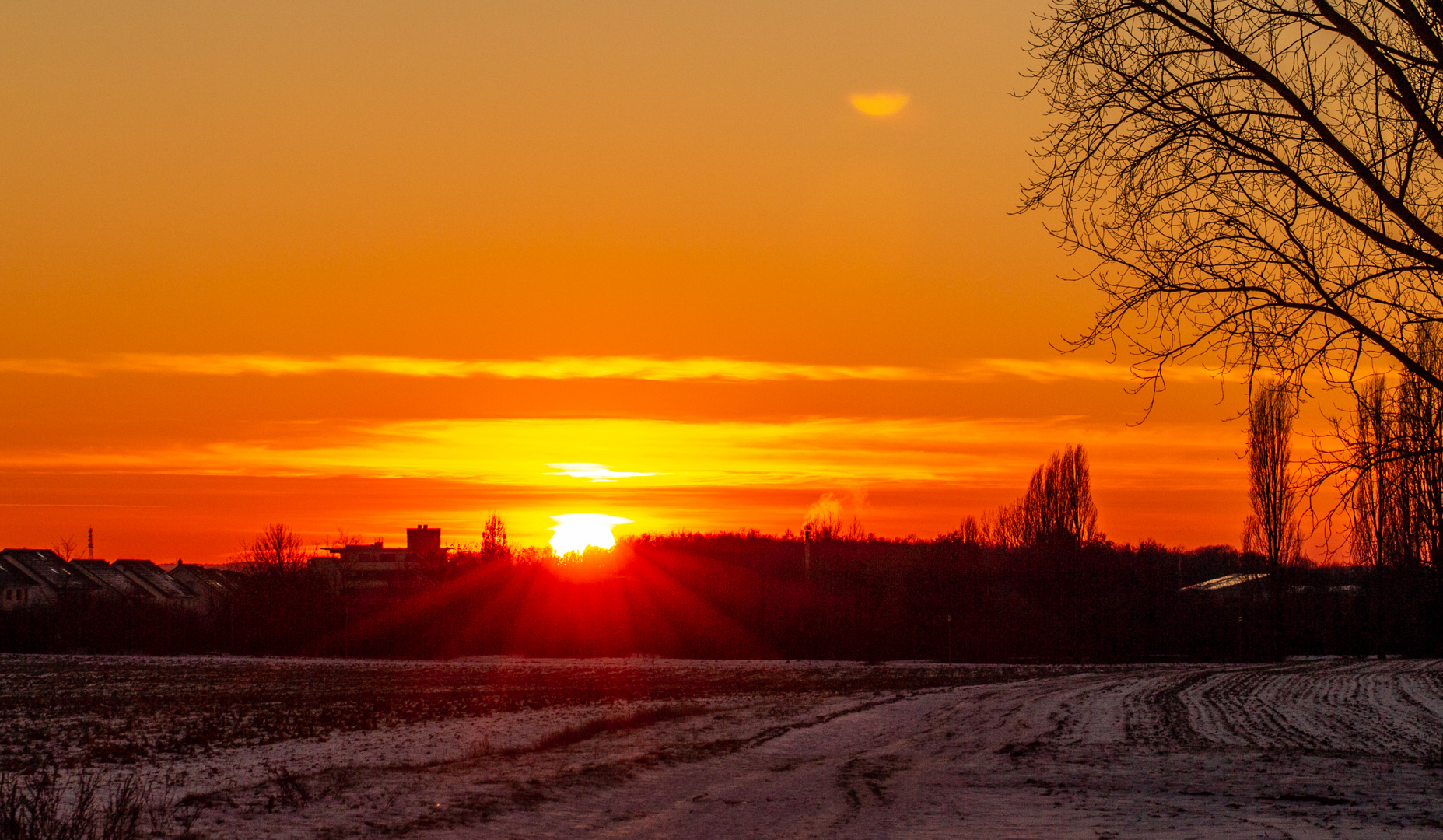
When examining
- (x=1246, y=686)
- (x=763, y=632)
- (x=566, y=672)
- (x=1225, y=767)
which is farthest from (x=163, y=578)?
(x=1225, y=767)

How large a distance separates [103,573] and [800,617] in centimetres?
9872

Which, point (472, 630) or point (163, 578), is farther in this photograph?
point (163, 578)

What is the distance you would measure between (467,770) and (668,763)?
9.94ft

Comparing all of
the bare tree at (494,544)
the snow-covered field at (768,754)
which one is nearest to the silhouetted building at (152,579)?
the bare tree at (494,544)

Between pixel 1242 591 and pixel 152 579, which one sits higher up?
pixel 152 579

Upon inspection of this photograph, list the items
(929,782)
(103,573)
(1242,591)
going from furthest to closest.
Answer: (103,573), (1242,591), (929,782)

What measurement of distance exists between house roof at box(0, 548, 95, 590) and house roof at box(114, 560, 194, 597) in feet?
39.6

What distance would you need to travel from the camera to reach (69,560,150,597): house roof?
12888 centimetres

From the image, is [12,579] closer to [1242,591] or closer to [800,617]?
[800,617]

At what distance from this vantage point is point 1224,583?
3538 inches

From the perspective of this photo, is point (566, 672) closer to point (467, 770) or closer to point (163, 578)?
point (467, 770)

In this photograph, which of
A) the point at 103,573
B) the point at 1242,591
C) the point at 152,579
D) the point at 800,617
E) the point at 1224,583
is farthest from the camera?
the point at 152,579

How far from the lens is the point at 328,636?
224 ft

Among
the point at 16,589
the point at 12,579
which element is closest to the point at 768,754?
the point at 16,589
